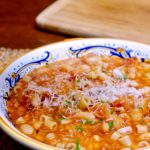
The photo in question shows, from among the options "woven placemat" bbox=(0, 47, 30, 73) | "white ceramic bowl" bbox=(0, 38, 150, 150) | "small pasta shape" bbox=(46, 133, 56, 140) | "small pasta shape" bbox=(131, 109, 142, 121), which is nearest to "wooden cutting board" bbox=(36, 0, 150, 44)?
"woven placemat" bbox=(0, 47, 30, 73)

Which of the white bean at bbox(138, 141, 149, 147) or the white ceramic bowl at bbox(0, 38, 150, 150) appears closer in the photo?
the white bean at bbox(138, 141, 149, 147)

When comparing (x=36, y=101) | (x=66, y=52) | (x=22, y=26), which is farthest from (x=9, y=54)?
(x=36, y=101)

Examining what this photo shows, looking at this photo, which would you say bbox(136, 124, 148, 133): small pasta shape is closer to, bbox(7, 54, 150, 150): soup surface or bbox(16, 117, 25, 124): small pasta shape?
bbox(7, 54, 150, 150): soup surface

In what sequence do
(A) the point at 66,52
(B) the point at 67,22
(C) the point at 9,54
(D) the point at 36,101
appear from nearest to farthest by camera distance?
(D) the point at 36,101, (A) the point at 66,52, (C) the point at 9,54, (B) the point at 67,22

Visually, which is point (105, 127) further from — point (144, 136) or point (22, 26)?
point (22, 26)

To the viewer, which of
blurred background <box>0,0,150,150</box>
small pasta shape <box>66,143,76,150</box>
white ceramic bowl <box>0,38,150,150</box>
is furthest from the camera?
blurred background <box>0,0,150,150</box>

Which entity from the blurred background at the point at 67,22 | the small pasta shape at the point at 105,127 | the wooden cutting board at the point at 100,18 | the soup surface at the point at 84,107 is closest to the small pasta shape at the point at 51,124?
the soup surface at the point at 84,107
